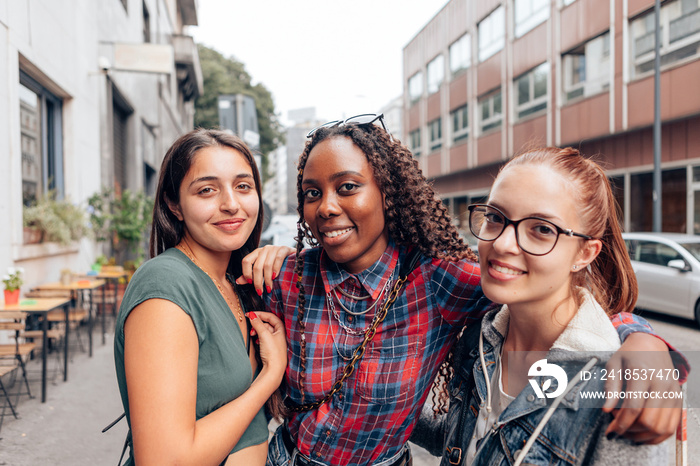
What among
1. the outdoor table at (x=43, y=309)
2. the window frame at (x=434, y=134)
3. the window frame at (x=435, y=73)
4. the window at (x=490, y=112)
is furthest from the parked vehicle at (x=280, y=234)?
the window frame at (x=435, y=73)

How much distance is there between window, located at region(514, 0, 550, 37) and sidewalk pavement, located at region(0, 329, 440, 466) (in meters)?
18.7

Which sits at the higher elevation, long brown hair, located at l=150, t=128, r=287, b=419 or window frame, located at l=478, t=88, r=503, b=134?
window frame, located at l=478, t=88, r=503, b=134

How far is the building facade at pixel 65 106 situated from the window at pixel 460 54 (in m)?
15.5

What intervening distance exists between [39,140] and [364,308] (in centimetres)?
765

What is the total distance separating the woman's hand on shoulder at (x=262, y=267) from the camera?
1837mm

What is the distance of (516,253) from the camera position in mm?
1297

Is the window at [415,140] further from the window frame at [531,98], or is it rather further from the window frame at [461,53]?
the window frame at [531,98]

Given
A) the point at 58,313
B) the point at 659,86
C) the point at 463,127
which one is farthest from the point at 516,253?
the point at 463,127

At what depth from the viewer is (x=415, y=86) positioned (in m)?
30.0

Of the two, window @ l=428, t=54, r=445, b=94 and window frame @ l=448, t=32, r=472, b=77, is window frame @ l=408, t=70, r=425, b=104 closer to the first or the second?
window @ l=428, t=54, r=445, b=94

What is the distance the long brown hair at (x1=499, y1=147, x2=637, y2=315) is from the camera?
1.33 meters

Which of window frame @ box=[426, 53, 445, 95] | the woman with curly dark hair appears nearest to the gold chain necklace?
the woman with curly dark hair

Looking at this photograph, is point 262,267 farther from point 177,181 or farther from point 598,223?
point 598,223

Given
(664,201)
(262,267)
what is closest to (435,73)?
(664,201)
